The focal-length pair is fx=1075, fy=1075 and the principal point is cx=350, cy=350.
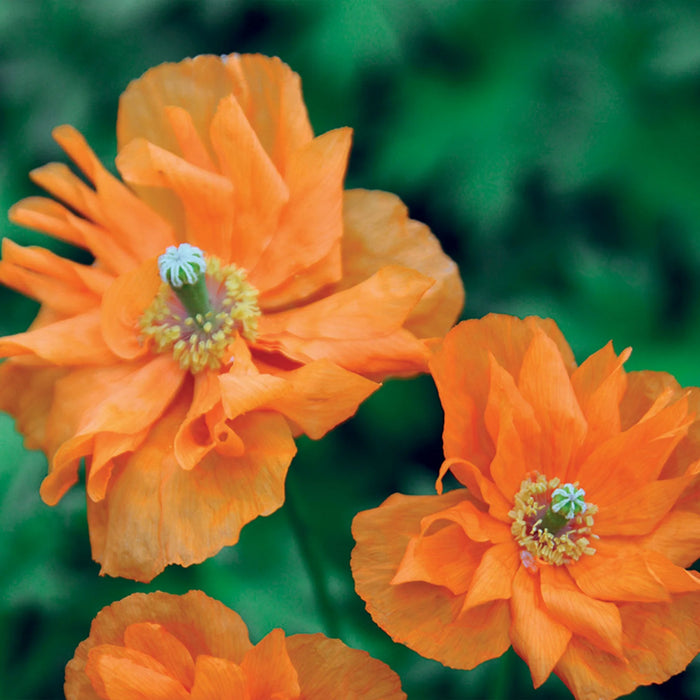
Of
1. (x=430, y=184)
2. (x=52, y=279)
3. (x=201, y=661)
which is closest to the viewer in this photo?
(x=201, y=661)

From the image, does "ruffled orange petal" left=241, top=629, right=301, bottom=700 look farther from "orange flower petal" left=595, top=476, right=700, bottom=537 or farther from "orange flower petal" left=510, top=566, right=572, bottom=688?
"orange flower petal" left=595, top=476, right=700, bottom=537

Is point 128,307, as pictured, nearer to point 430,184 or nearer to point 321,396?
point 321,396

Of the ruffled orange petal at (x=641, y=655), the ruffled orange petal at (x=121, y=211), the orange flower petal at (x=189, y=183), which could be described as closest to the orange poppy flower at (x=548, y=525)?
the ruffled orange petal at (x=641, y=655)

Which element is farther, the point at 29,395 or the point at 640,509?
the point at 29,395

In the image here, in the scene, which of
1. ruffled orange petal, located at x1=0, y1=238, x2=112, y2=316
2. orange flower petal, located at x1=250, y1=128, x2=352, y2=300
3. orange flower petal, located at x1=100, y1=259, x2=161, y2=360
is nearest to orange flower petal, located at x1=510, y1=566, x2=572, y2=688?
orange flower petal, located at x1=250, y1=128, x2=352, y2=300

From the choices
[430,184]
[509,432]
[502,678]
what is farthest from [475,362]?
[430,184]

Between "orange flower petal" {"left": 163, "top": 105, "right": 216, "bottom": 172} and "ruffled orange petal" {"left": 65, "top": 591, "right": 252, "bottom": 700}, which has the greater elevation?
"orange flower petal" {"left": 163, "top": 105, "right": 216, "bottom": 172}
